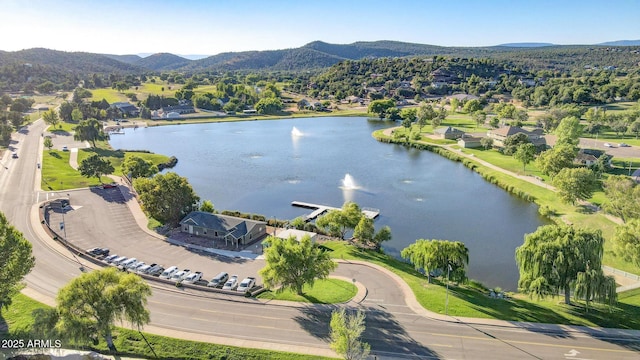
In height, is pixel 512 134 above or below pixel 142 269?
above

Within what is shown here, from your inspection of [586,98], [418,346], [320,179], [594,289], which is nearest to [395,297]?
[418,346]

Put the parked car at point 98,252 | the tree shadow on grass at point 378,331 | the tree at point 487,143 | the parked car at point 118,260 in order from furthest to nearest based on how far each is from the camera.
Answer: the tree at point 487,143 → the parked car at point 98,252 → the parked car at point 118,260 → the tree shadow on grass at point 378,331

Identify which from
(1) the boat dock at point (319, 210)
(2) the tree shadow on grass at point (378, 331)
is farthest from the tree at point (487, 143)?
(2) the tree shadow on grass at point (378, 331)

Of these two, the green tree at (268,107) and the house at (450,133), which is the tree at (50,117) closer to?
the green tree at (268,107)

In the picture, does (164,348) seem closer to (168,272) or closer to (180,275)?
(180,275)

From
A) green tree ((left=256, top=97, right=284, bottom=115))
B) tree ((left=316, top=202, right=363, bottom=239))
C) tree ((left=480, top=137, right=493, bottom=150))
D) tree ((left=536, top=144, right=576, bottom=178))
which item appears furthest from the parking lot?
green tree ((left=256, top=97, right=284, bottom=115))

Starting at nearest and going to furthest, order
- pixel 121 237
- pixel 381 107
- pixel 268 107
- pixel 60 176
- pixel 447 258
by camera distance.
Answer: pixel 447 258 < pixel 121 237 < pixel 60 176 < pixel 381 107 < pixel 268 107

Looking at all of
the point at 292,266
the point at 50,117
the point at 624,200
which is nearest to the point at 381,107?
the point at 50,117
